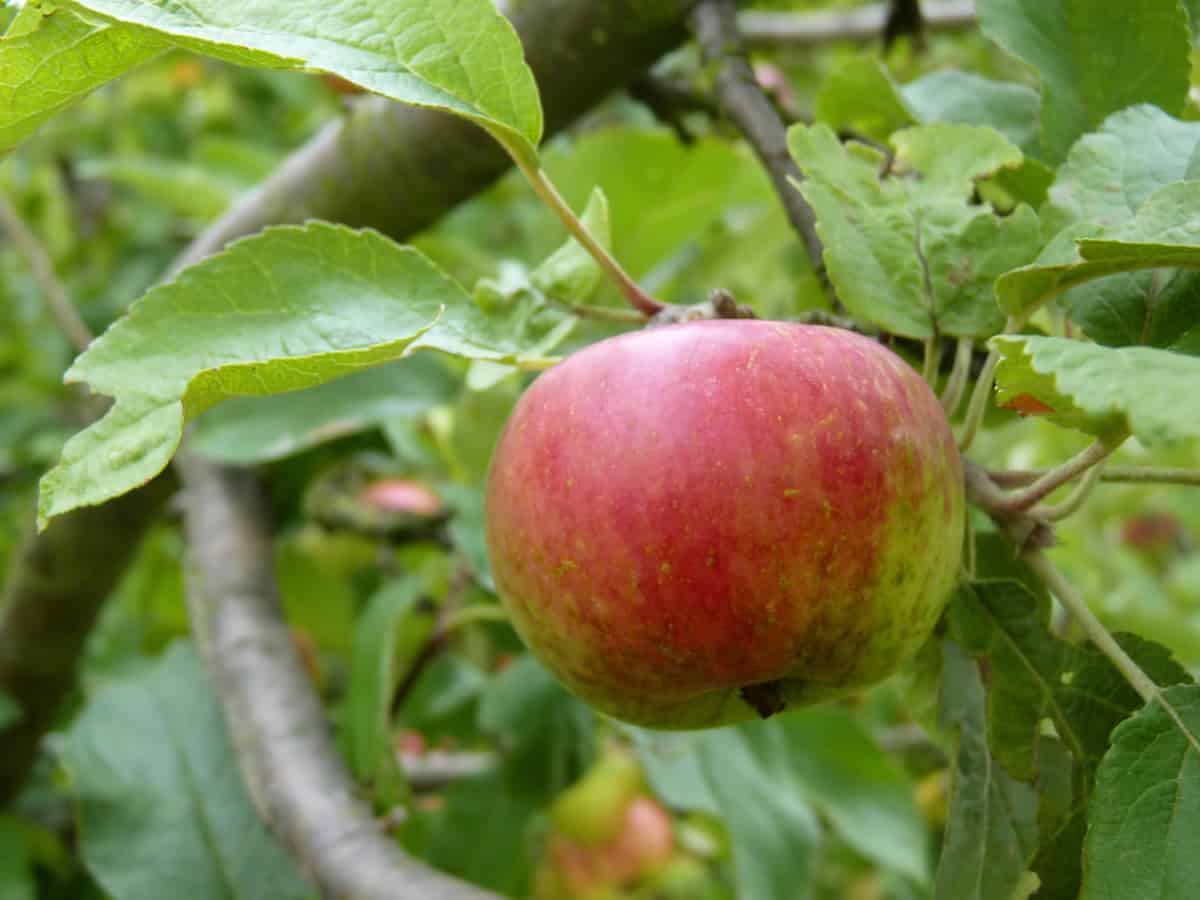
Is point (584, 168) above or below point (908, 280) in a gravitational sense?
below

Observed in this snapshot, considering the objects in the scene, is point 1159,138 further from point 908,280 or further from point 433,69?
point 433,69

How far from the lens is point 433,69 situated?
0.50 metres

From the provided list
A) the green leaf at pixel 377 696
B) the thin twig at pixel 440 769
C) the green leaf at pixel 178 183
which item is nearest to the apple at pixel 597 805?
the thin twig at pixel 440 769

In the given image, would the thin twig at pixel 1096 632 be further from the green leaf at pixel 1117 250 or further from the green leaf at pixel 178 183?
the green leaf at pixel 178 183

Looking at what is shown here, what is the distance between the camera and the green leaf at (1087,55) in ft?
1.99

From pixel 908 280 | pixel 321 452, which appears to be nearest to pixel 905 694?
pixel 908 280

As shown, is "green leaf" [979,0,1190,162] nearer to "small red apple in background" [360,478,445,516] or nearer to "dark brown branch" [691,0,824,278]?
"dark brown branch" [691,0,824,278]

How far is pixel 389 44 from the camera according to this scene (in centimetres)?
49

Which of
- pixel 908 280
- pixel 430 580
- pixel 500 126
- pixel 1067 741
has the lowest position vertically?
pixel 430 580

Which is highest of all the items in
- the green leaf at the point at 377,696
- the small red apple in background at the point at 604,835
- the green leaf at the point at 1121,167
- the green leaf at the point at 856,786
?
the green leaf at the point at 1121,167

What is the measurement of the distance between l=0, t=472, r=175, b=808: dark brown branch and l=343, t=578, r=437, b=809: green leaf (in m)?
0.26

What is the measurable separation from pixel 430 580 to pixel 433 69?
27.1 inches

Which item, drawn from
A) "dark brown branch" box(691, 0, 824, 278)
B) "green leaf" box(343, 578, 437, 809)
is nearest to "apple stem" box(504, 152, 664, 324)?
"dark brown branch" box(691, 0, 824, 278)

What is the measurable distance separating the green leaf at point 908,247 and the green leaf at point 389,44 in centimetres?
14
